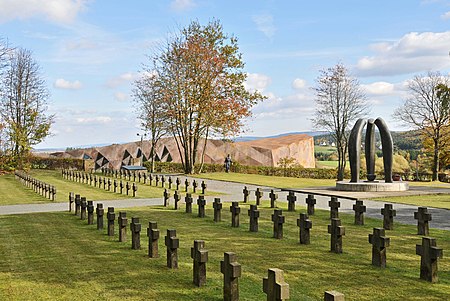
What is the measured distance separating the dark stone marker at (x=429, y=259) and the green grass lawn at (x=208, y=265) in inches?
5.7

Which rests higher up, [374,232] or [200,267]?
[374,232]

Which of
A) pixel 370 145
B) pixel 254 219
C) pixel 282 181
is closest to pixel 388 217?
pixel 254 219

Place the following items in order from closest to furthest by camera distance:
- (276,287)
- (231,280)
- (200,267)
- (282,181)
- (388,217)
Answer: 1. (276,287)
2. (231,280)
3. (200,267)
4. (388,217)
5. (282,181)

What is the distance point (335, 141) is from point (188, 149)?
43.7ft

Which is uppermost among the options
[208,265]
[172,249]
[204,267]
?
[172,249]

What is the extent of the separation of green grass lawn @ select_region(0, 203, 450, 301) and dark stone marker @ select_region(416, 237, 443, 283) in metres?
0.15

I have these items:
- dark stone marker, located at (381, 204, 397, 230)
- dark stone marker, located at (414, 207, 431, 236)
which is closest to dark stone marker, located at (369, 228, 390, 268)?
dark stone marker, located at (414, 207, 431, 236)

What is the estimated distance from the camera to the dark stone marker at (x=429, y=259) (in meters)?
7.07

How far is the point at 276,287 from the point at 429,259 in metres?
2.99

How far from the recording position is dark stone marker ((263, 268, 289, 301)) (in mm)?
5237

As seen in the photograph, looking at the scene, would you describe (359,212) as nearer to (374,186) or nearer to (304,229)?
(304,229)

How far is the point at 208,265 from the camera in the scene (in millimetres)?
8023

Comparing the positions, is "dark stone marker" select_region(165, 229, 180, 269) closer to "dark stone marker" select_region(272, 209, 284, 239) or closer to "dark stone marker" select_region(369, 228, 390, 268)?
"dark stone marker" select_region(369, 228, 390, 268)

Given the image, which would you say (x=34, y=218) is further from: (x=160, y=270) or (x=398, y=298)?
(x=398, y=298)
